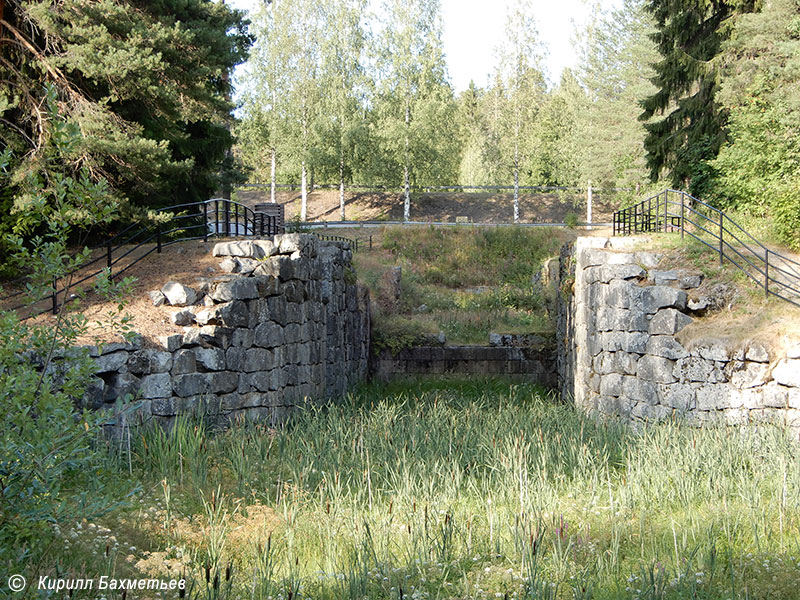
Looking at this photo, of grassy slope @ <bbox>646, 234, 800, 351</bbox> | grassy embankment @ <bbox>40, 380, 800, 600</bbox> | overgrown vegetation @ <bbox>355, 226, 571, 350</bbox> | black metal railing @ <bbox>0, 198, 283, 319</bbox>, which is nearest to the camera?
grassy embankment @ <bbox>40, 380, 800, 600</bbox>

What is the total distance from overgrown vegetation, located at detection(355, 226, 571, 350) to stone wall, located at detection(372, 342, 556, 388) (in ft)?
1.23

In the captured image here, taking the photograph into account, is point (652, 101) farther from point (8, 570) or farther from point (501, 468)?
point (8, 570)

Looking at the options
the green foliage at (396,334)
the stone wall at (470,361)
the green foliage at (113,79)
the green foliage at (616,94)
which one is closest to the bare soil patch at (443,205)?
the green foliage at (616,94)

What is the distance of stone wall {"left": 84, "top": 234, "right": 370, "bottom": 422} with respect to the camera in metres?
8.52

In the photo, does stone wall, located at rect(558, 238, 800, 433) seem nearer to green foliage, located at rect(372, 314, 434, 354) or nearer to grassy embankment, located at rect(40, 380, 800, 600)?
grassy embankment, located at rect(40, 380, 800, 600)

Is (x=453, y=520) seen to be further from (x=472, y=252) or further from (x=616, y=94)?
(x=616, y=94)

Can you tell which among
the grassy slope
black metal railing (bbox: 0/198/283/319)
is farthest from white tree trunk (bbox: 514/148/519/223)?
the grassy slope

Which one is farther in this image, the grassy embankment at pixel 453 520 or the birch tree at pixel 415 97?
the birch tree at pixel 415 97

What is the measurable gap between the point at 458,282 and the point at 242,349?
16704 millimetres

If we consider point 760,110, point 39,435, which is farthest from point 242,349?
point 760,110

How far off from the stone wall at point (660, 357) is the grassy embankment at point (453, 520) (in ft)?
3.27

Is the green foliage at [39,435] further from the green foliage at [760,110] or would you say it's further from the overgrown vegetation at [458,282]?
the green foliage at [760,110]

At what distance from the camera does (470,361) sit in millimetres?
17438

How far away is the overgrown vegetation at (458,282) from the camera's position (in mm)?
18516
